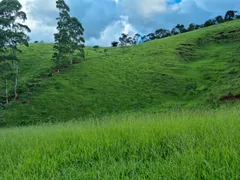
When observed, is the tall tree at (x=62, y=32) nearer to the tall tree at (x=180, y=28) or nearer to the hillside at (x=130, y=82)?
the hillside at (x=130, y=82)

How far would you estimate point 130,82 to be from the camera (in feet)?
124

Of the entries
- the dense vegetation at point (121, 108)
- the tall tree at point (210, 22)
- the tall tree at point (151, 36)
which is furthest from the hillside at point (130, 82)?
the tall tree at point (151, 36)

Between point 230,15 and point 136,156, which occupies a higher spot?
point 230,15

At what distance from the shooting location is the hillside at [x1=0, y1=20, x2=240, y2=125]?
29.1 metres

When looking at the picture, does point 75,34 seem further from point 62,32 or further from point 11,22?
point 11,22

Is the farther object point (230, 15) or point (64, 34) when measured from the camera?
point (230, 15)

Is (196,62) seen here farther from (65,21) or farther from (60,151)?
(60,151)

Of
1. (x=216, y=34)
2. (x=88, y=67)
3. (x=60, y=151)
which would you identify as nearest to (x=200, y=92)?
(x=88, y=67)

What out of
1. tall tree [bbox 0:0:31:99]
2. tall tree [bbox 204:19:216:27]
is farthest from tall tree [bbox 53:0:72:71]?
tall tree [bbox 204:19:216:27]

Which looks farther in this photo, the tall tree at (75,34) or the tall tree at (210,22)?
the tall tree at (210,22)

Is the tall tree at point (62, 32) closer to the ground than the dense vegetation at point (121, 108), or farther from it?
farther from it

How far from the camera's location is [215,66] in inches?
1580

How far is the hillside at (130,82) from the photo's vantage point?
95.6 ft

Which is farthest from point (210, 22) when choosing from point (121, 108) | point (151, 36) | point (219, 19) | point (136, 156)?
point (136, 156)
